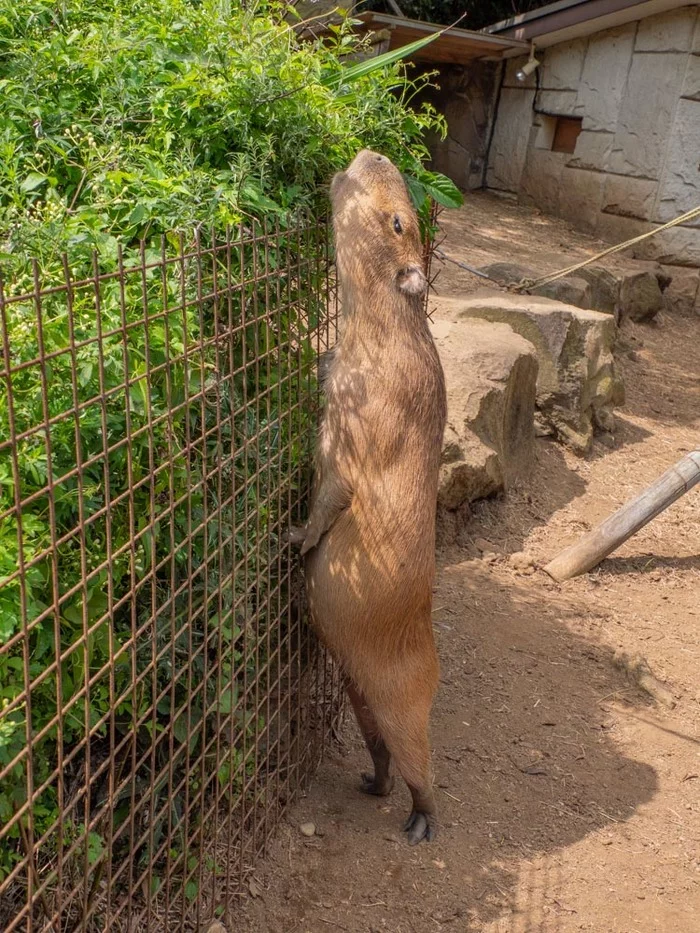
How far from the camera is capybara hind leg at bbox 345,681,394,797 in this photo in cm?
332

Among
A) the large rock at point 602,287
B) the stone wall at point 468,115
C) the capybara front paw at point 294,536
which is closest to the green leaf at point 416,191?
the capybara front paw at point 294,536

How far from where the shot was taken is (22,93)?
102 inches

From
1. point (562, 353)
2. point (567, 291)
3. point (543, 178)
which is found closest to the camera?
point (562, 353)

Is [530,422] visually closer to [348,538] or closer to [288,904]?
[348,538]

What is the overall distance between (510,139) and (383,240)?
339 inches

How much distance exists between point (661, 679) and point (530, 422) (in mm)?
2038

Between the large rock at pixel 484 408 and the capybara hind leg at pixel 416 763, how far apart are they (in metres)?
1.97

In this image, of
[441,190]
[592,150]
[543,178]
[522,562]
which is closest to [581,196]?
[592,150]

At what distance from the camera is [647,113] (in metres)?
9.51

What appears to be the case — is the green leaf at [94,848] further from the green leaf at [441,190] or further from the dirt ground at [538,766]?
the green leaf at [441,190]

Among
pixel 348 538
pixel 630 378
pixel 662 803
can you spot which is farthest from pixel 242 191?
pixel 630 378

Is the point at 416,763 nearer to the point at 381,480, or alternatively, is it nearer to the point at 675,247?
the point at 381,480

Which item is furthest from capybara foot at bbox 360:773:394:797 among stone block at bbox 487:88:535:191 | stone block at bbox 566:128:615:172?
stone block at bbox 487:88:535:191

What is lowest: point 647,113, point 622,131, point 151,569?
point 151,569
